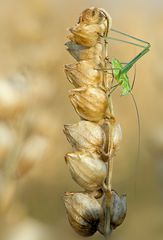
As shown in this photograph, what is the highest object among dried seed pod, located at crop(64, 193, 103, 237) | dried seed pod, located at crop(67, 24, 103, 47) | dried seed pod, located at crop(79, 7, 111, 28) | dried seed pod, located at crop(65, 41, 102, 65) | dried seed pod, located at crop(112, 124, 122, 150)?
dried seed pod, located at crop(79, 7, 111, 28)

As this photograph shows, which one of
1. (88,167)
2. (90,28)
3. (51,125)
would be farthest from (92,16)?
(51,125)

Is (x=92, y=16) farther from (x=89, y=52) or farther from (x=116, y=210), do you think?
(x=116, y=210)

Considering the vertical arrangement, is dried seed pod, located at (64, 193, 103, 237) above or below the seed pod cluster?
below

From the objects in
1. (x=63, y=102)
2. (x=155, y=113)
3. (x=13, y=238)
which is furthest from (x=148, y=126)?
(x=13, y=238)

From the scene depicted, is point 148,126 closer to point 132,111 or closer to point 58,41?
point 132,111

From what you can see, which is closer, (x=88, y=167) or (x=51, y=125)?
(x=88, y=167)

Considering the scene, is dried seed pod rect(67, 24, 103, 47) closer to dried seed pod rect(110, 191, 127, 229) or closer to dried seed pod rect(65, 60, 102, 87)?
dried seed pod rect(65, 60, 102, 87)

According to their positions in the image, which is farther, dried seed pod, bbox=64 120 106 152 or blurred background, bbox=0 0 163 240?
blurred background, bbox=0 0 163 240

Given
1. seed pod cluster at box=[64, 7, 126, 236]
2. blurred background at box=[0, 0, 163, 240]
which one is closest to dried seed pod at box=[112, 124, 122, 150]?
seed pod cluster at box=[64, 7, 126, 236]
